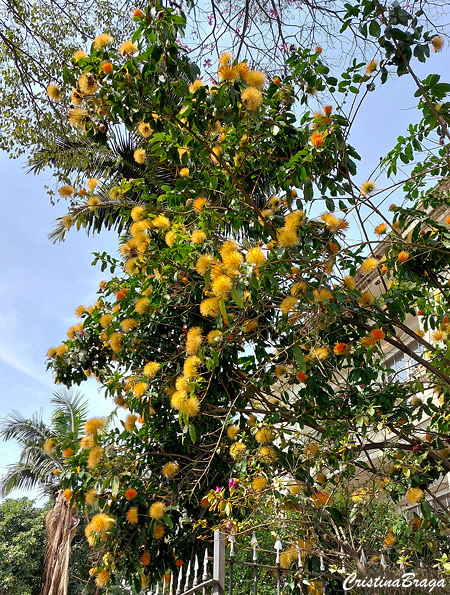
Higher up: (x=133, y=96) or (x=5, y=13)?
(x=5, y=13)

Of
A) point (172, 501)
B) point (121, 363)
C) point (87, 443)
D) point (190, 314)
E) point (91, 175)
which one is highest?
point (91, 175)

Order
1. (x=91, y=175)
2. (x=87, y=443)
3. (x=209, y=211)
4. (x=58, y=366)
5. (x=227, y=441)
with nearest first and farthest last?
(x=209, y=211) → (x=87, y=443) → (x=227, y=441) → (x=58, y=366) → (x=91, y=175)

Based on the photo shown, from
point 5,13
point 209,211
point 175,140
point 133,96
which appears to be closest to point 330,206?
point 209,211

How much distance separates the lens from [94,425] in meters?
4.02

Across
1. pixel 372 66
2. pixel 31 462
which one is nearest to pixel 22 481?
pixel 31 462

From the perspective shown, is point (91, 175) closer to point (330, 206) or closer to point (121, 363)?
point (121, 363)

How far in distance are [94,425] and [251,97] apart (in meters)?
2.45

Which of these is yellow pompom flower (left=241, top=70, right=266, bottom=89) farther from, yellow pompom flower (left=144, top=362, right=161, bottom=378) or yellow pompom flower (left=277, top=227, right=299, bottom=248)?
yellow pompom flower (left=144, top=362, right=161, bottom=378)

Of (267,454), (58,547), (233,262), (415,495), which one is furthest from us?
(58,547)

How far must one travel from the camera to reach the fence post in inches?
138

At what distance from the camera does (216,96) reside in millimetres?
2959

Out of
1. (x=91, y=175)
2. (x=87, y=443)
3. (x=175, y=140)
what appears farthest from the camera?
(x=91, y=175)

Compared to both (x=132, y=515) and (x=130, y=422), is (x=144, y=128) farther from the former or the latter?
A: (x=132, y=515)

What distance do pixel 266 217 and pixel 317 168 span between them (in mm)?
488
